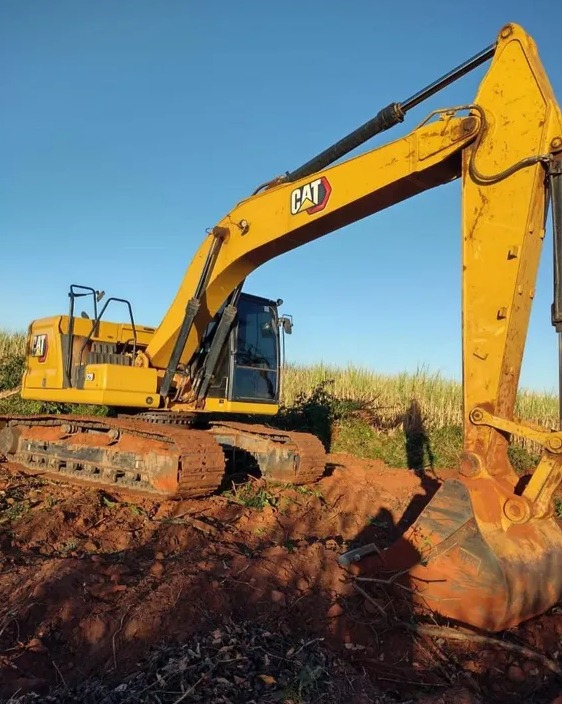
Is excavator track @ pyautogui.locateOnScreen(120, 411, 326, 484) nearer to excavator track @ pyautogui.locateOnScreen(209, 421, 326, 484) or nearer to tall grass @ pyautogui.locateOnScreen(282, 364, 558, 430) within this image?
excavator track @ pyautogui.locateOnScreen(209, 421, 326, 484)

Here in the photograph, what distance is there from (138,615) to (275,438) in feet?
16.2

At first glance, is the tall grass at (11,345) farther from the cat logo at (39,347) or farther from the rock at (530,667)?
the rock at (530,667)

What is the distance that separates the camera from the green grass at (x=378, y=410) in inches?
501

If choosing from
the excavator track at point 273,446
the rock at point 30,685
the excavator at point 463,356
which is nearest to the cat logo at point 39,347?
the excavator at point 463,356

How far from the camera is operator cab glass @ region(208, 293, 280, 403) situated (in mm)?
8414

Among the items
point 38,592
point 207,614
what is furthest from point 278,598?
point 38,592

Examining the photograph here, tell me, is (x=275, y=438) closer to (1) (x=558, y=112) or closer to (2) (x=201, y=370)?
(2) (x=201, y=370)

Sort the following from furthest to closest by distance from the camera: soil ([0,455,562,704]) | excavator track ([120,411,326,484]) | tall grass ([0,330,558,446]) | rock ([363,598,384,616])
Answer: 1. tall grass ([0,330,558,446])
2. excavator track ([120,411,326,484])
3. rock ([363,598,384,616])
4. soil ([0,455,562,704])

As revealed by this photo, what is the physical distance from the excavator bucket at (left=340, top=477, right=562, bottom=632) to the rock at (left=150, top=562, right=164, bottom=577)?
1571 millimetres

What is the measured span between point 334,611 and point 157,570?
1422mm

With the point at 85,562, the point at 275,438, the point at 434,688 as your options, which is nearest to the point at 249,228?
the point at 275,438

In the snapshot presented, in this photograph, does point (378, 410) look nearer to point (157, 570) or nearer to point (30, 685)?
point (157, 570)

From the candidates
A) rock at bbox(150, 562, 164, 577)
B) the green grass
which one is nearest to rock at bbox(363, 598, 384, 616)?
rock at bbox(150, 562, 164, 577)

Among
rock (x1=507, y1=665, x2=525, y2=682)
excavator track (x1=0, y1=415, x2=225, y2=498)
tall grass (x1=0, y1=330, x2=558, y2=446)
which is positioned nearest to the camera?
rock (x1=507, y1=665, x2=525, y2=682)
